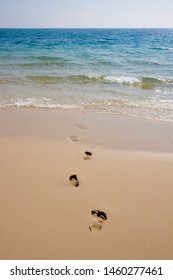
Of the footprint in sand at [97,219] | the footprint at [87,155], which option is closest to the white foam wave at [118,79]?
the footprint at [87,155]

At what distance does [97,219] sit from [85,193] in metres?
0.46

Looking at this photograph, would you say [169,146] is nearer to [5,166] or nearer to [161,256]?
[161,256]

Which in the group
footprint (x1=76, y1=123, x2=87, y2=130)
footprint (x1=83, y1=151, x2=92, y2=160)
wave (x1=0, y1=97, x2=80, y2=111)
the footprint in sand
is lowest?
the footprint in sand

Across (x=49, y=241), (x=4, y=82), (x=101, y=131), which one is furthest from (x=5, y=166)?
(x=4, y=82)

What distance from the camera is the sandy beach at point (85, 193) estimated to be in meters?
2.52

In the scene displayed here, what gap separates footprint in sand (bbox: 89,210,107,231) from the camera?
107 inches

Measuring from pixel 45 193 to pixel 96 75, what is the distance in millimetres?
9235

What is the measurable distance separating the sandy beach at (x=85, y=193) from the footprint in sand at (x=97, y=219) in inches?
0.4

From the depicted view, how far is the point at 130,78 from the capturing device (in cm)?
1151

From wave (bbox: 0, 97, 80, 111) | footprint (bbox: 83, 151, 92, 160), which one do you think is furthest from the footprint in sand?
wave (bbox: 0, 97, 80, 111)

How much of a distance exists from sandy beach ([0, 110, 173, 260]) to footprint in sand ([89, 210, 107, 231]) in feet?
0.04

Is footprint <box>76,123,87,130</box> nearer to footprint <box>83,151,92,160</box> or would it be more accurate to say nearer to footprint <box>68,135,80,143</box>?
footprint <box>68,135,80,143</box>
